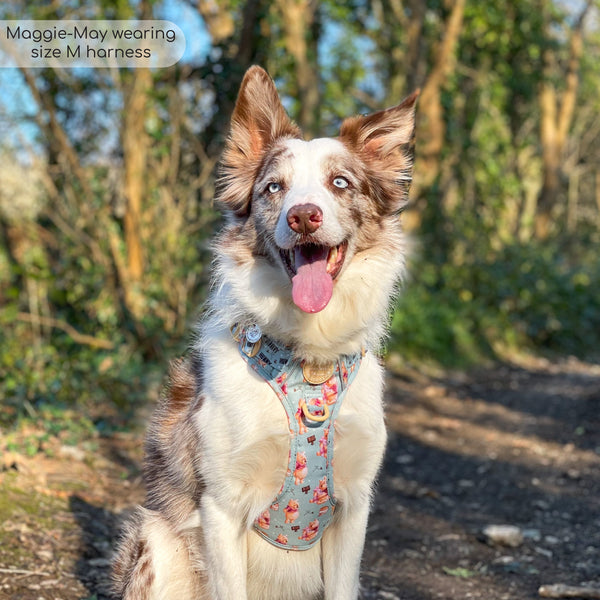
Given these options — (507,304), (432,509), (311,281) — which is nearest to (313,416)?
(311,281)

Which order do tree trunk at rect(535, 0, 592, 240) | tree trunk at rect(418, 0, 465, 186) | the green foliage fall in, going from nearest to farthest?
the green foliage
tree trunk at rect(418, 0, 465, 186)
tree trunk at rect(535, 0, 592, 240)

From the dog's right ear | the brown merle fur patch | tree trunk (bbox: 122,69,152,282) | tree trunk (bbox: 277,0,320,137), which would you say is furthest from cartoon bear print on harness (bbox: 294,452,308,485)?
tree trunk (bbox: 277,0,320,137)

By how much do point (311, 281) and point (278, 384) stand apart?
0.44 meters

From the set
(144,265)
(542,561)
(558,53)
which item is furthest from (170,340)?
(558,53)

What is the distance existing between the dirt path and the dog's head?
2.03m

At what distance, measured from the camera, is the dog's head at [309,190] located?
3.53 meters

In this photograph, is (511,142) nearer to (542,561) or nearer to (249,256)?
(542,561)

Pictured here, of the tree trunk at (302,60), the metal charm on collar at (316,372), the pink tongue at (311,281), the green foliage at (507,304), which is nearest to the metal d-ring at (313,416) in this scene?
the metal charm on collar at (316,372)

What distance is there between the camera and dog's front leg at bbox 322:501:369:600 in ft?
12.2

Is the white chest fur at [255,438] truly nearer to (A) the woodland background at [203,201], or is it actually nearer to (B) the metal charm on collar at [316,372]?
(B) the metal charm on collar at [316,372]

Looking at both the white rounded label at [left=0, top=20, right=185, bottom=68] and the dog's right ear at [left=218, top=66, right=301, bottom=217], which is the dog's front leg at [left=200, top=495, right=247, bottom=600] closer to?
the dog's right ear at [left=218, top=66, right=301, bottom=217]

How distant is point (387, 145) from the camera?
4.04 m

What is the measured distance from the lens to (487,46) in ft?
65.4

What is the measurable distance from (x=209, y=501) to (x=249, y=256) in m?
1.03
